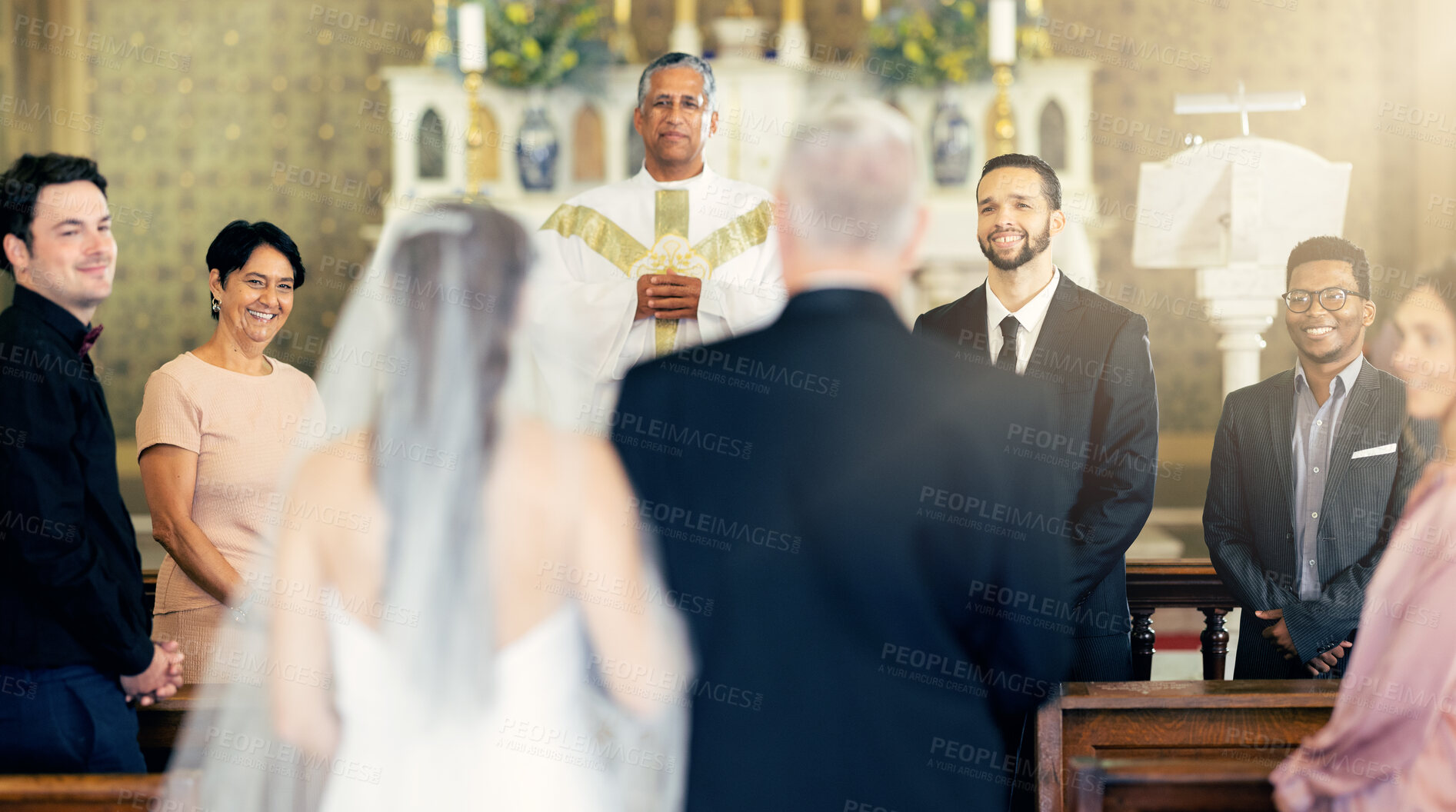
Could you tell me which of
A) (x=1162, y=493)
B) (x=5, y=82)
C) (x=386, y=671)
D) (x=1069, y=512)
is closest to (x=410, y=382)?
(x=386, y=671)

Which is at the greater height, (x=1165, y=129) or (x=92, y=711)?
(x=1165, y=129)

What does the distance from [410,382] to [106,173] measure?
289 inches

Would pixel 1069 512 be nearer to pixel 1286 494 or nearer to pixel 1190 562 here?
pixel 1286 494

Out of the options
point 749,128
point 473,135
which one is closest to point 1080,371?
point 473,135

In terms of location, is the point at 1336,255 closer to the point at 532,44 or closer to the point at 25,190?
the point at 25,190

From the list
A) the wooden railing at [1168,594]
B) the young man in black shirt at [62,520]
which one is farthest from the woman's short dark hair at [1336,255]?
the young man in black shirt at [62,520]

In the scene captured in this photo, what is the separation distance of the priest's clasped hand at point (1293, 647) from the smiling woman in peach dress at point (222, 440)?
2333 mm

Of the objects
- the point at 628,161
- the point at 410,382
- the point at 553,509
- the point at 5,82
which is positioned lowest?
the point at 553,509

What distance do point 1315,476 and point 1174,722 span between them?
820 mm

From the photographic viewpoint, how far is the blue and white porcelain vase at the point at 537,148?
21.1 feet

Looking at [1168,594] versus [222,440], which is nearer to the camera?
[222,440]

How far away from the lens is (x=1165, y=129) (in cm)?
761

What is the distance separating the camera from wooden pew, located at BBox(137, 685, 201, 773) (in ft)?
8.45

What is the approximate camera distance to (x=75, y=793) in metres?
2.03
